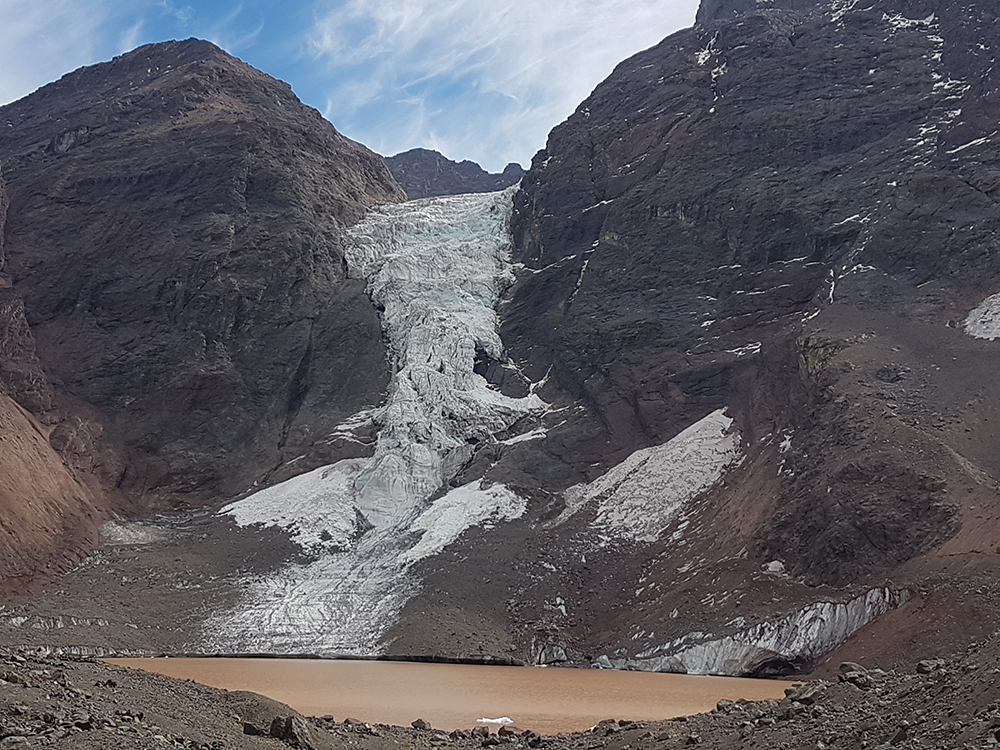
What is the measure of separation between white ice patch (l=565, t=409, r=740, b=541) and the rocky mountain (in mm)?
222

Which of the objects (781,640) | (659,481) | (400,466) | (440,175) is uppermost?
(440,175)

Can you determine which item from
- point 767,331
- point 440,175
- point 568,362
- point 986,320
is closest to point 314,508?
point 568,362

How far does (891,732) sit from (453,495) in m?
46.7

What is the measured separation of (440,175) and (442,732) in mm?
146246

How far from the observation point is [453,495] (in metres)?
56.7

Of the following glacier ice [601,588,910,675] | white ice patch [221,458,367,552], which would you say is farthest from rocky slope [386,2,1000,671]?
white ice patch [221,458,367,552]

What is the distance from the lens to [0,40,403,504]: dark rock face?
214 ft

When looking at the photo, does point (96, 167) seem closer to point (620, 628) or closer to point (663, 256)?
point (663, 256)

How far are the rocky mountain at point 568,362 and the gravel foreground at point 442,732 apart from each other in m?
15.8

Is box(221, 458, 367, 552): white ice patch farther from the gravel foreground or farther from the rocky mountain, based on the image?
the gravel foreground

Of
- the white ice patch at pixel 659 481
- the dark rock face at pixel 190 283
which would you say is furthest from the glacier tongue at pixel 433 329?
the white ice patch at pixel 659 481

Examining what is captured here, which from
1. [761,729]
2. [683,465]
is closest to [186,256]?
[683,465]

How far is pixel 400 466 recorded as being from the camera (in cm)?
5916

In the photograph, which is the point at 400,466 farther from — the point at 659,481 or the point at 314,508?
the point at 659,481
